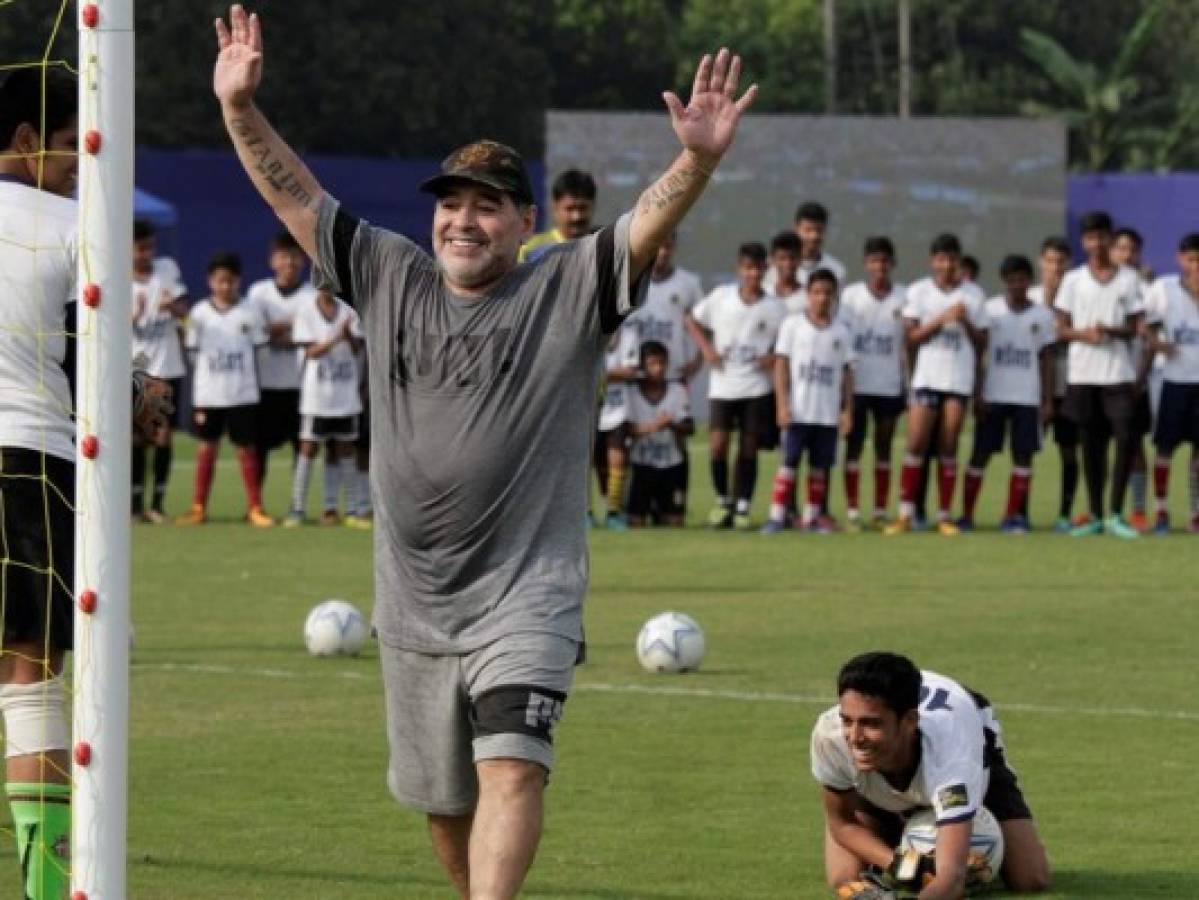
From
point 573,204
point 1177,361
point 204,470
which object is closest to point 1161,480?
point 1177,361

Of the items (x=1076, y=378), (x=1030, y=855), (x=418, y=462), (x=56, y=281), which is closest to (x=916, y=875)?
(x=1030, y=855)

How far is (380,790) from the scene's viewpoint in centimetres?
1026

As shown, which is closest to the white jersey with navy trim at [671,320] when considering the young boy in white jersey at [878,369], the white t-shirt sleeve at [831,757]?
Answer: the young boy in white jersey at [878,369]

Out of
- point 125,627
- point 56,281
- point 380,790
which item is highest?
point 56,281

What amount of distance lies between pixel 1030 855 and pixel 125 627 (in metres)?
3.09

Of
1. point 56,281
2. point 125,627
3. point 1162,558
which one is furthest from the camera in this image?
point 1162,558

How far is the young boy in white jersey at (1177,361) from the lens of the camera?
2144 centimetres

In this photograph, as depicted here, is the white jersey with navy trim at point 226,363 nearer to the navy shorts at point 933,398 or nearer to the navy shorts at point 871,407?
the navy shorts at point 871,407

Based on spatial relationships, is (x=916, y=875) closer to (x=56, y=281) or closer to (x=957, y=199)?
(x=56, y=281)

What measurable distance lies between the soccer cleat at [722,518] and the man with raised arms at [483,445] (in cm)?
1550

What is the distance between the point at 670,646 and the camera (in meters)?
13.4

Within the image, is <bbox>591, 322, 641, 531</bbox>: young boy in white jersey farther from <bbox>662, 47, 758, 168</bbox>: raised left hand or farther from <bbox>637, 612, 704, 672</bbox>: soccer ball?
<bbox>662, 47, 758, 168</bbox>: raised left hand

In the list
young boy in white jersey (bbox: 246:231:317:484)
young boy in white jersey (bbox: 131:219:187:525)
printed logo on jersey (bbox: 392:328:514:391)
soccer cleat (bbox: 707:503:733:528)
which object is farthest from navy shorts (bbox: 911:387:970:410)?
printed logo on jersey (bbox: 392:328:514:391)

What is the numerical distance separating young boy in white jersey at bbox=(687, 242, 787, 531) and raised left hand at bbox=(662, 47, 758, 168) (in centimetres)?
1544
